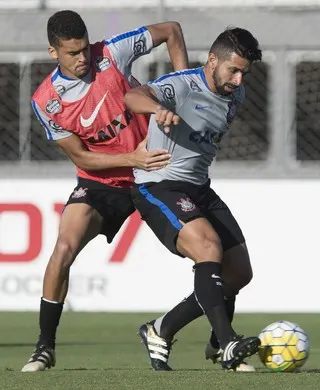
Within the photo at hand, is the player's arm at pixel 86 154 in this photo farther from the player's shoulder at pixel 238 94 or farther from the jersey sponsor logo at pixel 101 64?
the player's shoulder at pixel 238 94

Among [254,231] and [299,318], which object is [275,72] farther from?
[299,318]

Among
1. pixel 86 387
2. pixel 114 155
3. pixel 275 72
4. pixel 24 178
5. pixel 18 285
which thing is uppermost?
pixel 275 72

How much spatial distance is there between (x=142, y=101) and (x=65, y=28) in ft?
3.24

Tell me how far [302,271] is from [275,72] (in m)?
2.01

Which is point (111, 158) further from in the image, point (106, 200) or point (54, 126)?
point (54, 126)

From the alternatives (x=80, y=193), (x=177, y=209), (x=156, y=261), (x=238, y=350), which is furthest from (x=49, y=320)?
(x=156, y=261)

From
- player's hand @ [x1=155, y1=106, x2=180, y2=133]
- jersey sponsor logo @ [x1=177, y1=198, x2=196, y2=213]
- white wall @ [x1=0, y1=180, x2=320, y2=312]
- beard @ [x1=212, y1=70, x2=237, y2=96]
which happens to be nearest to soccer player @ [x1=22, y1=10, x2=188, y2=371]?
jersey sponsor logo @ [x1=177, y1=198, x2=196, y2=213]

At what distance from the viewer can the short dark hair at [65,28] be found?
27.6ft

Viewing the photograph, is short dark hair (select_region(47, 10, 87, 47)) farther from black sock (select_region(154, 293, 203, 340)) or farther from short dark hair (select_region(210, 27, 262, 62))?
black sock (select_region(154, 293, 203, 340))

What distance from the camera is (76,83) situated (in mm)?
8727

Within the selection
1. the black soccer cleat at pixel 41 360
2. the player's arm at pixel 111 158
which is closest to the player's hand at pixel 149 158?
the player's arm at pixel 111 158

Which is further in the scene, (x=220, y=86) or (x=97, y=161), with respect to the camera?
(x=97, y=161)

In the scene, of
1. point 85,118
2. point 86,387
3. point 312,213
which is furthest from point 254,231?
point 86,387

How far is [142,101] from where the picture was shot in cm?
768
